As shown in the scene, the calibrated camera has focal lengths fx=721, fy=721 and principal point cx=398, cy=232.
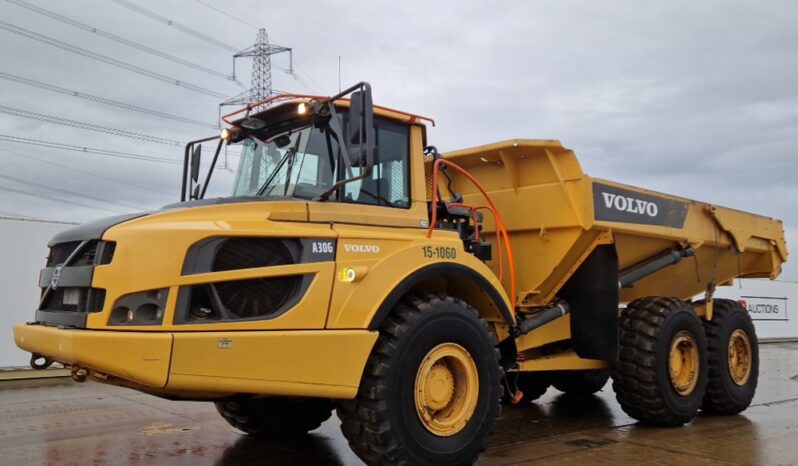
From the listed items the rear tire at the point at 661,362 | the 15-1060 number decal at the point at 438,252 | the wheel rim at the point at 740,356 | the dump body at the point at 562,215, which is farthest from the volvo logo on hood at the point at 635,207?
the 15-1060 number decal at the point at 438,252

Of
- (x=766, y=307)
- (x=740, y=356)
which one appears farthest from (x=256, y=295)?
(x=766, y=307)

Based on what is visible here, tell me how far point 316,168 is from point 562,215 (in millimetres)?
2717

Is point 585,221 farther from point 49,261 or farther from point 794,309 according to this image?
point 794,309

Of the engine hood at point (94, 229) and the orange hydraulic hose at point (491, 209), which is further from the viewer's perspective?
the orange hydraulic hose at point (491, 209)

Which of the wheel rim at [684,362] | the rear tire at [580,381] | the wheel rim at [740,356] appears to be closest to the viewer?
the wheel rim at [684,362]

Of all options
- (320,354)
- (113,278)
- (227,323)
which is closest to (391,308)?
(320,354)

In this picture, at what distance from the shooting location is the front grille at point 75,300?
4.27m

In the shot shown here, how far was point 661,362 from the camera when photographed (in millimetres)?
7121

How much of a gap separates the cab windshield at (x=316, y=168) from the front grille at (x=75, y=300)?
134 cm

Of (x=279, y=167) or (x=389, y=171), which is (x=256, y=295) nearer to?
(x=279, y=167)

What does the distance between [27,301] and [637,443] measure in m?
9.49

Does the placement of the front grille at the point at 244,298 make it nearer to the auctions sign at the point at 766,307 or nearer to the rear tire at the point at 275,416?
the rear tire at the point at 275,416

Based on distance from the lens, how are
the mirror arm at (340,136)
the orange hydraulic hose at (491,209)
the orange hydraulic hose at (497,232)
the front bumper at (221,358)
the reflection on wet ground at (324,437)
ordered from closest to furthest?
the front bumper at (221,358) → the mirror arm at (340,136) → the orange hydraulic hose at (491,209) → the reflection on wet ground at (324,437) → the orange hydraulic hose at (497,232)

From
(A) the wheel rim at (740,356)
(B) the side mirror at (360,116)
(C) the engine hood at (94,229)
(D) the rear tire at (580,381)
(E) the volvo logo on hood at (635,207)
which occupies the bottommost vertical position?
(D) the rear tire at (580,381)
